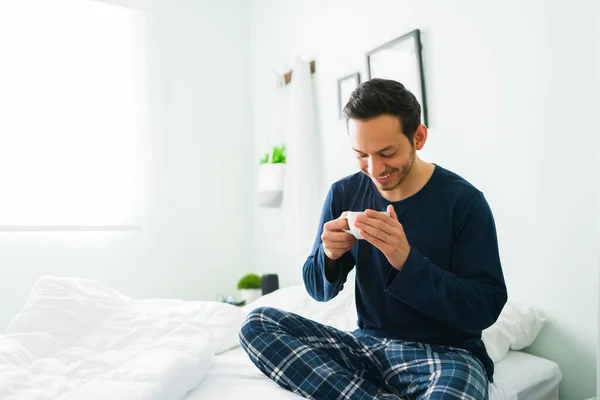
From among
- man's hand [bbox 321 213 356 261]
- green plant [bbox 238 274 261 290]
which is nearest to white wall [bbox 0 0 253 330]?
green plant [bbox 238 274 261 290]

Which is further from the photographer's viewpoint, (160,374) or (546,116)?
(546,116)

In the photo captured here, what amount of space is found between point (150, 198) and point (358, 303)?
1915 millimetres

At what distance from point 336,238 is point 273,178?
165cm

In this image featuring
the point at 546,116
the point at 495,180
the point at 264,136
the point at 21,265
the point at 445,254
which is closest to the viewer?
the point at 445,254

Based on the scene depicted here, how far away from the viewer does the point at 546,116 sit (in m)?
1.57

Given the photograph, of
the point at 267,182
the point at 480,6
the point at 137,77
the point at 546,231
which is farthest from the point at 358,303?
the point at 137,77

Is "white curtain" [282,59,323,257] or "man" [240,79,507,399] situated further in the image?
"white curtain" [282,59,323,257]

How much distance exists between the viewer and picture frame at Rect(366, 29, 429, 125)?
77.9 inches

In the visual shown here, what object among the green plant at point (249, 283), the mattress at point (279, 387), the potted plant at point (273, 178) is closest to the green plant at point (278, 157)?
the potted plant at point (273, 178)

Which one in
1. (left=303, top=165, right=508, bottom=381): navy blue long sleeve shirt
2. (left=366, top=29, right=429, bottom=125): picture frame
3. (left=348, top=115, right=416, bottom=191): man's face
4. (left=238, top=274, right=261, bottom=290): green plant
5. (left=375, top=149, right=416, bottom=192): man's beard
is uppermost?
(left=366, top=29, right=429, bottom=125): picture frame

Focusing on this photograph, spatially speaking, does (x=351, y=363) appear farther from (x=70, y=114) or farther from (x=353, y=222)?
(x=70, y=114)

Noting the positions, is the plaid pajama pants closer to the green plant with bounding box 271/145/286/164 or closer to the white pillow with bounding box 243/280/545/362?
the white pillow with bounding box 243/280/545/362

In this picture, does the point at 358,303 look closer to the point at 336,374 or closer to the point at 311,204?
the point at 336,374

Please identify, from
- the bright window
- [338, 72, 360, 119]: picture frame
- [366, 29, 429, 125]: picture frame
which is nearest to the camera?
[366, 29, 429, 125]: picture frame
